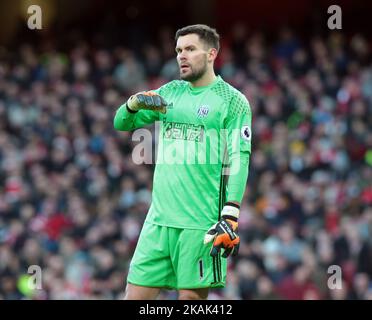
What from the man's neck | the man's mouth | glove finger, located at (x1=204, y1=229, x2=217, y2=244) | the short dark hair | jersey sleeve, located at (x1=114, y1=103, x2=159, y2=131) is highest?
the short dark hair

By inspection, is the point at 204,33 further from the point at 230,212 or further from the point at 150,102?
the point at 230,212

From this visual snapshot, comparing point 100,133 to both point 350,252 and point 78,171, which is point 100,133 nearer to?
point 78,171

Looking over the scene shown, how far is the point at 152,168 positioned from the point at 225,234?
1156 cm

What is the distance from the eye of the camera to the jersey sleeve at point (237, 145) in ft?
23.3

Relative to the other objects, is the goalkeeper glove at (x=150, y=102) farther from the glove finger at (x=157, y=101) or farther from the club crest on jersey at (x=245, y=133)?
the club crest on jersey at (x=245, y=133)

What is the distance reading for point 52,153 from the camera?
1861 centimetres

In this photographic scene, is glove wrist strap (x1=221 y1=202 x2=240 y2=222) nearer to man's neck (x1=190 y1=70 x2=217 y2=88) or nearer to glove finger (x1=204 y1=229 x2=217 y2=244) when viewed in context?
glove finger (x1=204 y1=229 x2=217 y2=244)

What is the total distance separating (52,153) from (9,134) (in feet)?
3.42

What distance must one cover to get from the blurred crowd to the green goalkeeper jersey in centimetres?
729

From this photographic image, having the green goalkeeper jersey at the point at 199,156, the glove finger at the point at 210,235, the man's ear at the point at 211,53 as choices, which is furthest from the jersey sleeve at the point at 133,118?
the glove finger at the point at 210,235

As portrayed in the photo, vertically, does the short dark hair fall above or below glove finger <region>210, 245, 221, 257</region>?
above

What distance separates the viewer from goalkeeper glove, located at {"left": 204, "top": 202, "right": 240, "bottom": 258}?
6867 millimetres

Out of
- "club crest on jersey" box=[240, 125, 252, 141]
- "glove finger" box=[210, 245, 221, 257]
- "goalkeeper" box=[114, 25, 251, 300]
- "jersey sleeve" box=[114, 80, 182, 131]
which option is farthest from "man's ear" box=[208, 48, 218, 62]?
"glove finger" box=[210, 245, 221, 257]

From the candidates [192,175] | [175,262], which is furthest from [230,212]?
[175,262]
